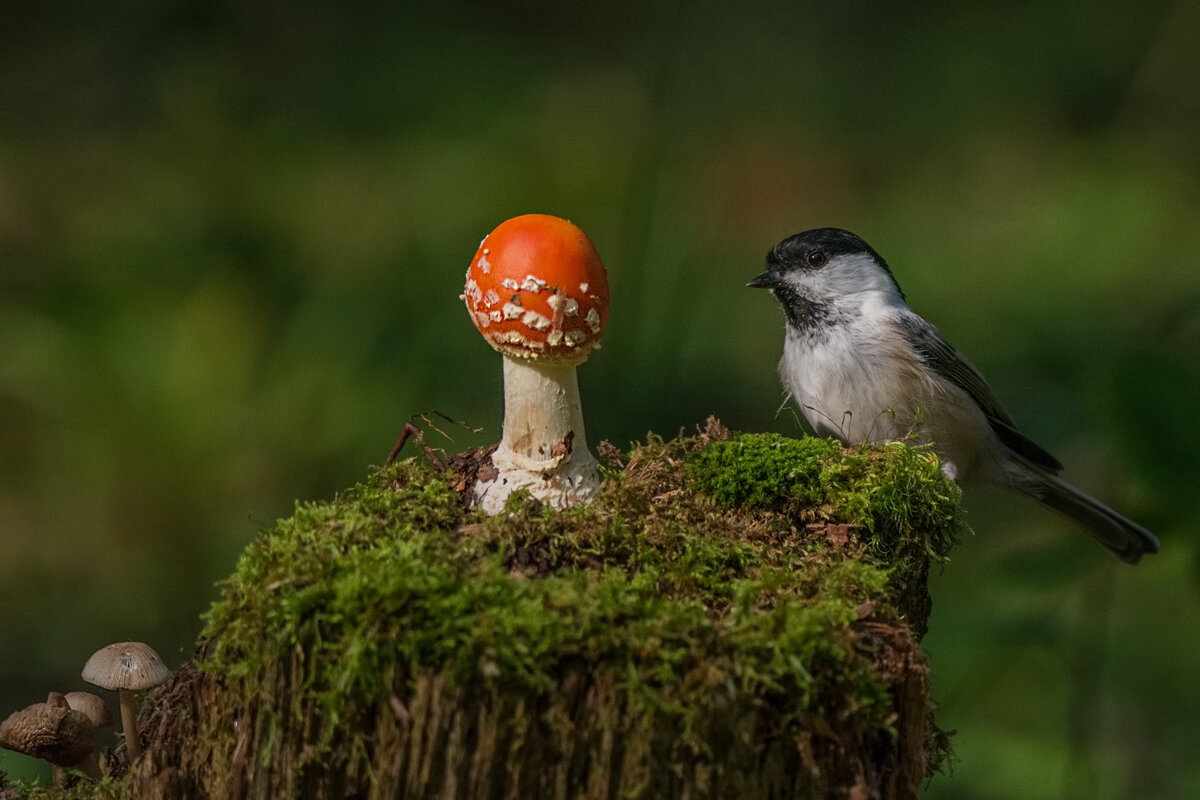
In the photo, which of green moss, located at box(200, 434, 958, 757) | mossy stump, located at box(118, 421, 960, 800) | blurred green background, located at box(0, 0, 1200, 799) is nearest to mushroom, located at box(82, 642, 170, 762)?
mossy stump, located at box(118, 421, 960, 800)

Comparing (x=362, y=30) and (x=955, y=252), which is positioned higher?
(x=362, y=30)

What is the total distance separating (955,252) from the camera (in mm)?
5207

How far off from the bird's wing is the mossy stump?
2.00 meters

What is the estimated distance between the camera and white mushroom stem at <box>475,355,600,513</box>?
2625mm

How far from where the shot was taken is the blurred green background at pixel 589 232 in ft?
14.6

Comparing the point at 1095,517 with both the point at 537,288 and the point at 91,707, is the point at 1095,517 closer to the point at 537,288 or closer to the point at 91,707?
the point at 537,288

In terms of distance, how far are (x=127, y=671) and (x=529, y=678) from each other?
105 centimetres

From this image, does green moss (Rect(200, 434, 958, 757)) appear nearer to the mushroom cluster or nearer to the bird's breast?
the mushroom cluster

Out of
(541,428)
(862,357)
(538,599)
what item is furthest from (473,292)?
(862,357)

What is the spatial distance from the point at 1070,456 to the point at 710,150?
2.42m

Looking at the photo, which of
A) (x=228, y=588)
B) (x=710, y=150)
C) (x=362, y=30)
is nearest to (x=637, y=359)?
(x=710, y=150)

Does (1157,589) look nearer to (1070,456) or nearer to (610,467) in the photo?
(1070,456)

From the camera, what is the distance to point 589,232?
16.0 ft

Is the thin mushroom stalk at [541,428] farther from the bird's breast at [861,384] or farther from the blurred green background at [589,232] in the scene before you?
the blurred green background at [589,232]
